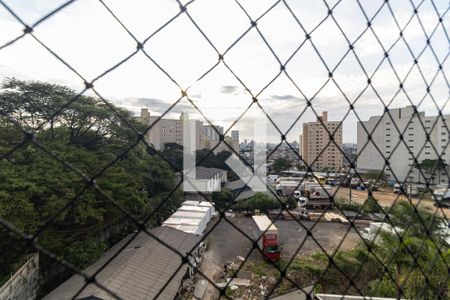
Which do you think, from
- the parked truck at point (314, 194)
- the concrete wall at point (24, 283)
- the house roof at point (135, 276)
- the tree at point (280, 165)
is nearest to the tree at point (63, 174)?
the concrete wall at point (24, 283)

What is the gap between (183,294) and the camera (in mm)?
4066

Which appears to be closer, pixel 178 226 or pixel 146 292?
pixel 146 292

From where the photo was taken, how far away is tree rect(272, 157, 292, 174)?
1551 cm

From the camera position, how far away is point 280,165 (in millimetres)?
15562

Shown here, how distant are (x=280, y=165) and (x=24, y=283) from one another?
1331 centimetres

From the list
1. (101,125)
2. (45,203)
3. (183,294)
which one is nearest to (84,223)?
(45,203)

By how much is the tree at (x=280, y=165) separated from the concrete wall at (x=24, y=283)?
42.5 ft

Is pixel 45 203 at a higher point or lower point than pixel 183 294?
higher

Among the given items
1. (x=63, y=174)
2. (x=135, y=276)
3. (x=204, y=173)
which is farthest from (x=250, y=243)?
(x=204, y=173)

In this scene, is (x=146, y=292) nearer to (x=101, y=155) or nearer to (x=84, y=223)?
(x=84, y=223)

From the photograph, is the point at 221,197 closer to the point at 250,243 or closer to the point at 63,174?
the point at 250,243

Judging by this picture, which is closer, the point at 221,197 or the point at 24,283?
the point at 24,283

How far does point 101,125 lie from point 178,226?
2.78 meters

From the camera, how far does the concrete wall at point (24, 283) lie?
2936 millimetres
